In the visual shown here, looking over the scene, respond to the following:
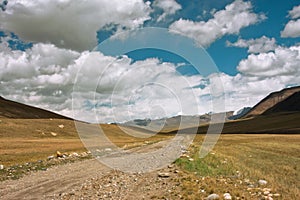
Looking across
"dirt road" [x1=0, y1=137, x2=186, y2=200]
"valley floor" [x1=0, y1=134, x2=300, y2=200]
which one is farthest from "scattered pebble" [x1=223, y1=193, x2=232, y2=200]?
"dirt road" [x1=0, y1=137, x2=186, y2=200]

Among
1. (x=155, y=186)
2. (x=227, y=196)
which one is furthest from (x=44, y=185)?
(x=227, y=196)

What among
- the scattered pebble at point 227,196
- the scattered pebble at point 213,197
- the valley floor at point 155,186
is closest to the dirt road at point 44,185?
the valley floor at point 155,186

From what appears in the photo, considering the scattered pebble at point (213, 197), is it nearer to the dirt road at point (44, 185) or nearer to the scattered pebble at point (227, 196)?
the scattered pebble at point (227, 196)

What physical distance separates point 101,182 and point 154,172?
4.93 meters

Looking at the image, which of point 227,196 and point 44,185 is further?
point 44,185

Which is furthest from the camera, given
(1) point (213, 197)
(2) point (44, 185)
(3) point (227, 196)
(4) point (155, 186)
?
(2) point (44, 185)

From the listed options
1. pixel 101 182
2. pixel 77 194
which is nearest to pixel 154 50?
pixel 101 182

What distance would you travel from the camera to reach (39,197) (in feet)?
57.9

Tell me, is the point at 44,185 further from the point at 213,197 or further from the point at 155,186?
the point at 213,197

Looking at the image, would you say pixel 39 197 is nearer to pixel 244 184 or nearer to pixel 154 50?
pixel 244 184

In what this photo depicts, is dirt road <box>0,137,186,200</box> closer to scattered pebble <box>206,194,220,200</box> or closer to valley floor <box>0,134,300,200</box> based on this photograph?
valley floor <box>0,134,300,200</box>

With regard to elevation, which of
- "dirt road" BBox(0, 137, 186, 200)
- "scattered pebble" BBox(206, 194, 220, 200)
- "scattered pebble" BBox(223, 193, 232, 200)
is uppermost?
"scattered pebble" BBox(206, 194, 220, 200)

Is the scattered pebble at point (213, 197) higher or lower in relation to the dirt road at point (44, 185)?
higher

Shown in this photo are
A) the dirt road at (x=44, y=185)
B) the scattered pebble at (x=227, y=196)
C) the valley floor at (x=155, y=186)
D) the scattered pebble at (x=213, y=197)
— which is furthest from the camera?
the dirt road at (x=44, y=185)
